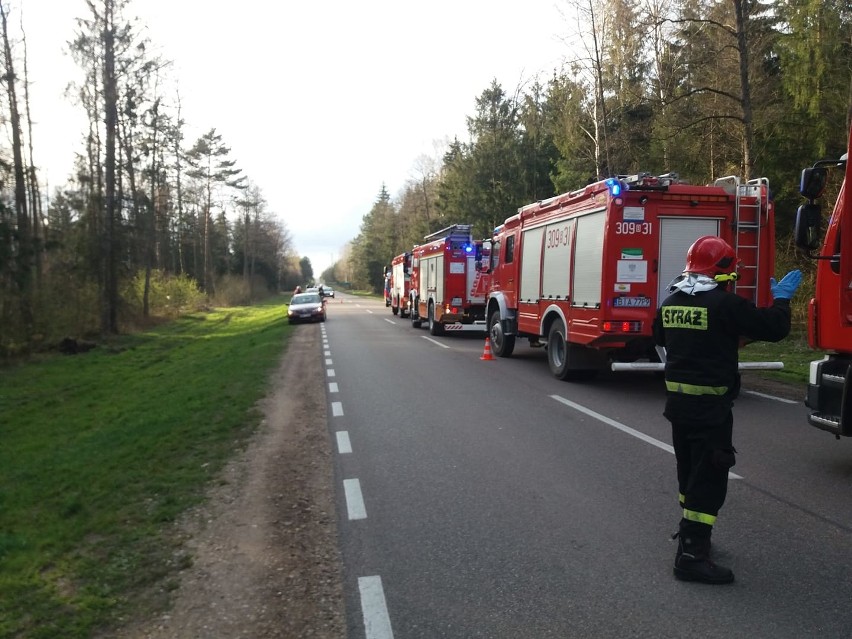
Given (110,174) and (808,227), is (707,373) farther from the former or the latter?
(110,174)

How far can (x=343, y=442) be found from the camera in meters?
7.80

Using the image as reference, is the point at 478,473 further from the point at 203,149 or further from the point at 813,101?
the point at 203,149

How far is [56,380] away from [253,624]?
16.1 m

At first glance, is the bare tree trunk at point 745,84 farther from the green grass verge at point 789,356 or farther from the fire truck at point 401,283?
the fire truck at point 401,283

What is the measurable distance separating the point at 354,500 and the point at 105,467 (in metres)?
3.61

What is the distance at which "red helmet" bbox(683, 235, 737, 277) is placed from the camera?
159 inches

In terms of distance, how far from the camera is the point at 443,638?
3.43m

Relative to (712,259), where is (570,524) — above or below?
below

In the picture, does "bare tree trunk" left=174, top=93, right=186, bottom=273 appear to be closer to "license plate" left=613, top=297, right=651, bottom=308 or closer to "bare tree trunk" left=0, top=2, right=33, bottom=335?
"bare tree trunk" left=0, top=2, right=33, bottom=335

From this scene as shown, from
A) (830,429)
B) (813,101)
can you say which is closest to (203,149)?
(813,101)

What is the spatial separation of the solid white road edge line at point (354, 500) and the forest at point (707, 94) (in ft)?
27.4

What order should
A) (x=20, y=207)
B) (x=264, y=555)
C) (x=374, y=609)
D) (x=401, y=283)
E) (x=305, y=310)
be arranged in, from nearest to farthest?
(x=374, y=609) → (x=264, y=555) → (x=20, y=207) → (x=305, y=310) → (x=401, y=283)

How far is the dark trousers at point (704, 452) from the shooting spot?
393cm

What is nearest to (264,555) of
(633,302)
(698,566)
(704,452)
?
(698,566)
